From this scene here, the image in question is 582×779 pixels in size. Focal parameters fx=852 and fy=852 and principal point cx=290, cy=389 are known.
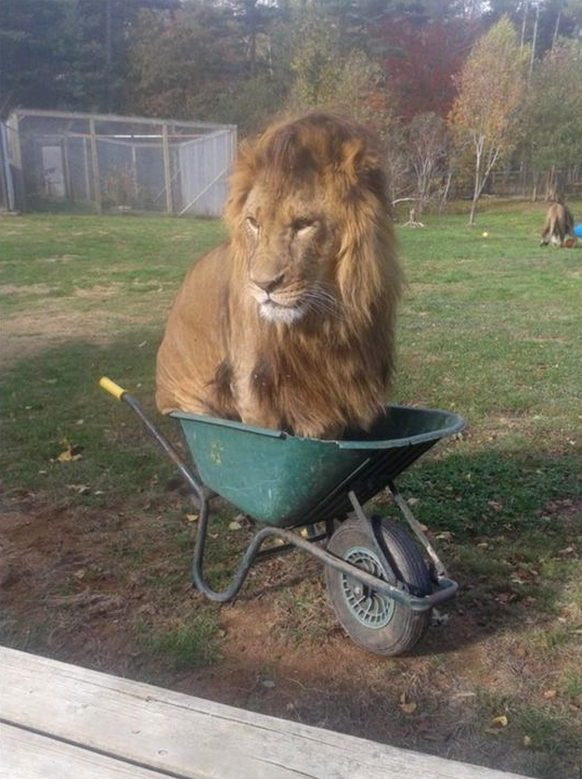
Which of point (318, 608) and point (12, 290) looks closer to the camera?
point (318, 608)

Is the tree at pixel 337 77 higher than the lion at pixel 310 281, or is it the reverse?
the tree at pixel 337 77

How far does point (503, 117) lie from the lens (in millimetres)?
25359

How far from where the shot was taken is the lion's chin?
262cm

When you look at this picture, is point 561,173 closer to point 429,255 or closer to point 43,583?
point 429,255

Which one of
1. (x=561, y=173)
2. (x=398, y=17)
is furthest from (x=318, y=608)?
(x=561, y=173)

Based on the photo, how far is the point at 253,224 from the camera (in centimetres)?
278

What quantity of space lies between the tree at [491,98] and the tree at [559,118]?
7.09 ft

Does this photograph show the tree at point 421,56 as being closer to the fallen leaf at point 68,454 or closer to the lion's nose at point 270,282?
the fallen leaf at point 68,454

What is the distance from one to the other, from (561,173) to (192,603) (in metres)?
28.8

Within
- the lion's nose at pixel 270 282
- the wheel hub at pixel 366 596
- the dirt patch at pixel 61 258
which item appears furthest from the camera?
the dirt patch at pixel 61 258

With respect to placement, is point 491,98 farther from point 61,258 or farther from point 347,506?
point 347,506

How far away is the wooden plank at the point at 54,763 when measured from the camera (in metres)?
1.63

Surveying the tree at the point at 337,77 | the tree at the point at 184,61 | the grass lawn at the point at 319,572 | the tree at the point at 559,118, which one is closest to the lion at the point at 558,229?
the tree at the point at 337,77

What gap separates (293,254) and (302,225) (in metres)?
0.11
